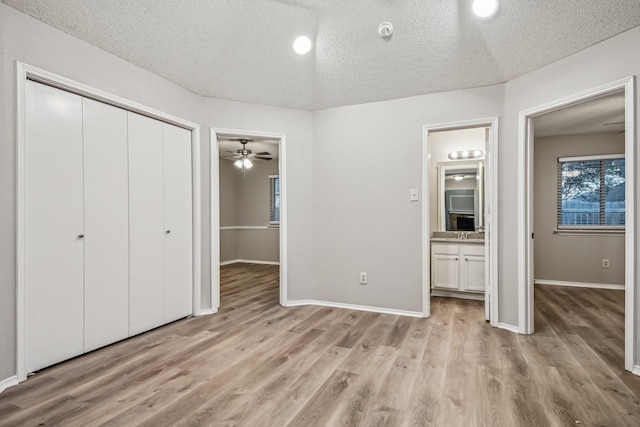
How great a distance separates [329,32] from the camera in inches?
126

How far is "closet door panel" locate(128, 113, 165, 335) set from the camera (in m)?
2.97

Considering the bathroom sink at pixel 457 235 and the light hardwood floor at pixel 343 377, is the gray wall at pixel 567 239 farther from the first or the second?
the light hardwood floor at pixel 343 377

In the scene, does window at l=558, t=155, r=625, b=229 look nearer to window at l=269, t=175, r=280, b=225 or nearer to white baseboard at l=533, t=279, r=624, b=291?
white baseboard at l=533, t=279, r=624, b=291

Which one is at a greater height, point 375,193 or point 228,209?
point 375,193

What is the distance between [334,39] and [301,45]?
1.07 ft

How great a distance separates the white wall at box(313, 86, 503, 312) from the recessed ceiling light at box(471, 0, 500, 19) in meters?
0.81

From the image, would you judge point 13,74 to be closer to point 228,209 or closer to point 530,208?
point 530,208

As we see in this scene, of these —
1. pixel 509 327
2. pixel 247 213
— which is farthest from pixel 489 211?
pixel 247 213

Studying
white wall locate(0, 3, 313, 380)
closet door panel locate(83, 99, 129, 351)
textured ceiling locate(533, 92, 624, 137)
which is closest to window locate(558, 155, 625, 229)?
textured ceiling locate(533, 92, 624, 137)

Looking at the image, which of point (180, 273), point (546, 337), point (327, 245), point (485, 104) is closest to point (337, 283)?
point (327, 245)

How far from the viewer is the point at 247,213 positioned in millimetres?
7871

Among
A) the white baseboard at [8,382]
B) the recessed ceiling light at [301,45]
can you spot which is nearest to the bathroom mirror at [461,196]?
the recessed ceiling light at [301,45]

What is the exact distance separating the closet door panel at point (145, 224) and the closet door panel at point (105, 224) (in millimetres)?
71

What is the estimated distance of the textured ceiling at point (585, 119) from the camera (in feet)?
12.9
